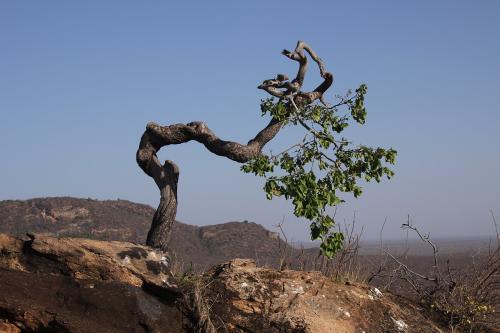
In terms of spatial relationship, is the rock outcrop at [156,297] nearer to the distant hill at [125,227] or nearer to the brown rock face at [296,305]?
the brown rock face at [296,305]

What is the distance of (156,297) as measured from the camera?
25.3ft

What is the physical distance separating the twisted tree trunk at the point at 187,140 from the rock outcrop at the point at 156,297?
45.8 inches

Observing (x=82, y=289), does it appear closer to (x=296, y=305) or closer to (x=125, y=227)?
(x=296, y=305)

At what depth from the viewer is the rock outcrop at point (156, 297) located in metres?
6.88

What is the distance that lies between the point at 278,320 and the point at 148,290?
2.06m

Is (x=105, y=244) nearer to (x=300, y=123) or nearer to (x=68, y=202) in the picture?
(x=300, y=123)

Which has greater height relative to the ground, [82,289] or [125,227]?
[82,289]

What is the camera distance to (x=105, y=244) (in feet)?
27.3

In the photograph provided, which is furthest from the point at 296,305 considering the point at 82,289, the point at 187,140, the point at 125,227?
the point at 125,227

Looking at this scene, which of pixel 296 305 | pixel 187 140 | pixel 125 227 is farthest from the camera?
pixel 125 227

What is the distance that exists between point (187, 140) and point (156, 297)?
11.5 ft

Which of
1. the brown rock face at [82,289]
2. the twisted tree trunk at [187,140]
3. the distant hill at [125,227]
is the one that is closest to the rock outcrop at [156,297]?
the brown rock face at [82,289]

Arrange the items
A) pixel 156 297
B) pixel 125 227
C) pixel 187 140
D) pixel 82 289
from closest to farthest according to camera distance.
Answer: pixel 82 289 → pixel 156 297 → pixel 187 140 → pixel 125 227

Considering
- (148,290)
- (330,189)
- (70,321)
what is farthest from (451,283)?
(70,321)
